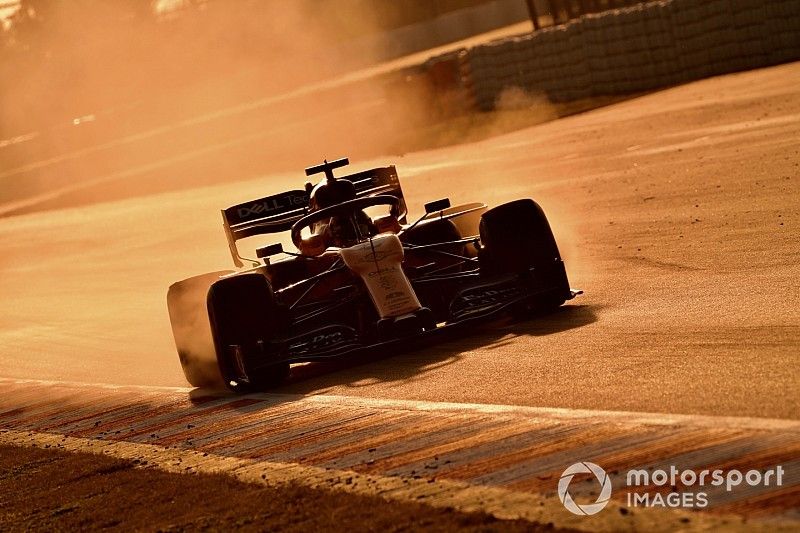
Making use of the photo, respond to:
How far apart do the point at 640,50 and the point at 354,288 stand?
63.2 feet

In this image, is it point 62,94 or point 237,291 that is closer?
point 237,291

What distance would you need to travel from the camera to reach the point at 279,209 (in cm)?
1213

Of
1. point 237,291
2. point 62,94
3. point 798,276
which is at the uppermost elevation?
point 62,94

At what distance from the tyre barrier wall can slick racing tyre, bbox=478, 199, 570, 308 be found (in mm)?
15795

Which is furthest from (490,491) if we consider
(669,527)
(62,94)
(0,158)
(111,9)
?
(62,94)

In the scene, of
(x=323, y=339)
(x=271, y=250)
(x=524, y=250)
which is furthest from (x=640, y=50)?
(x=323, y=339)

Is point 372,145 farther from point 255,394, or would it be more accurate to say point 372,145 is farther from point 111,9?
point 111,9

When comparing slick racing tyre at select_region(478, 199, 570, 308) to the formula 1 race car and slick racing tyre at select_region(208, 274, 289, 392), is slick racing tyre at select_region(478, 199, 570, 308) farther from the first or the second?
slick racing tyre at select_region(208, 274, 289, 392)

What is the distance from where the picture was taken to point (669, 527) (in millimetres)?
4910

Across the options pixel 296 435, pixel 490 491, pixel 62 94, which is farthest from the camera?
pixel 62 94

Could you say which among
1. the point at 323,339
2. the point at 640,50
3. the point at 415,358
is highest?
the point at 640,50

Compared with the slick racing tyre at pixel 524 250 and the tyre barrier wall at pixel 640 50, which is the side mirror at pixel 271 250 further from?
the tyre barrier wall at pixel 640 50

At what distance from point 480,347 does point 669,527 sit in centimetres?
484

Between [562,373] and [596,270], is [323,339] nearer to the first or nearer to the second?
[562,373]
